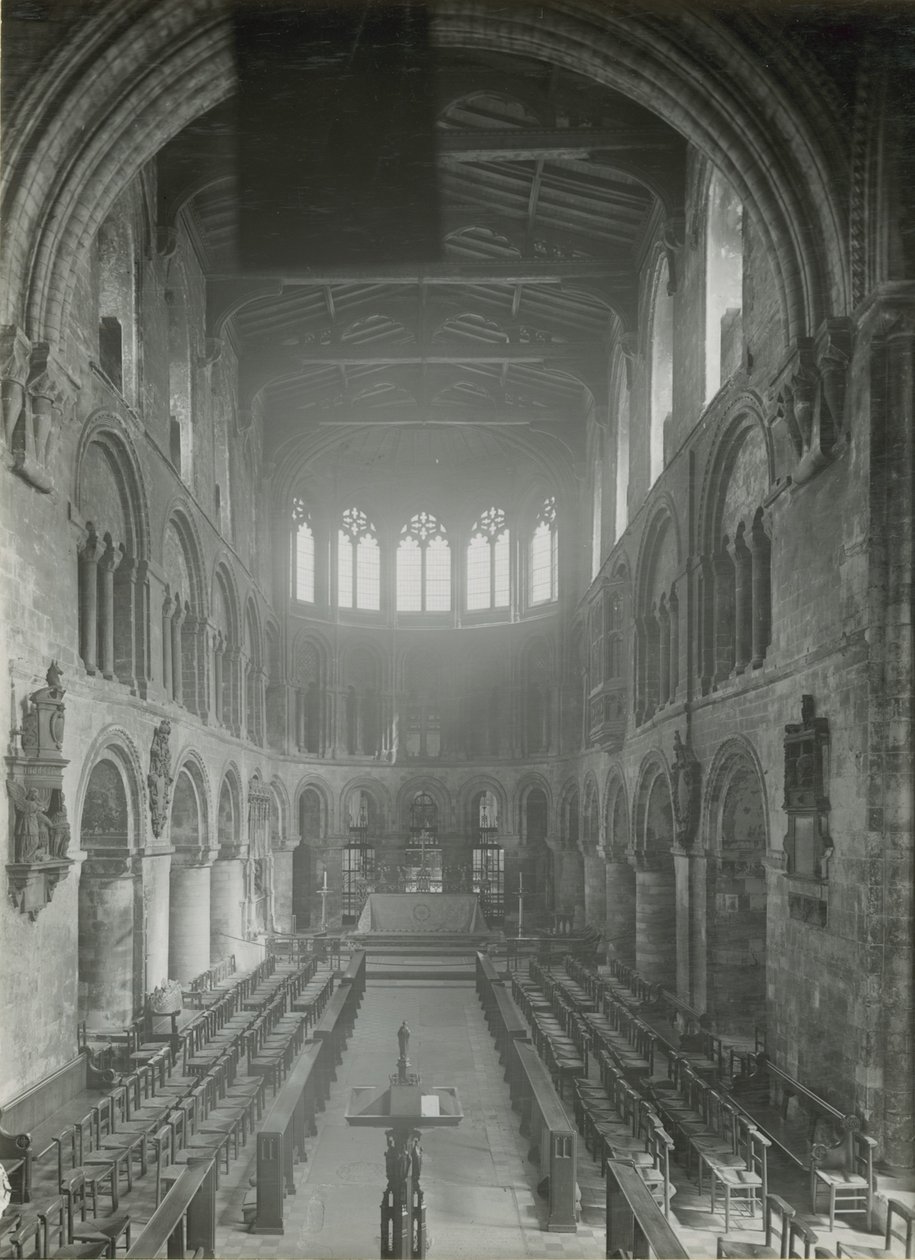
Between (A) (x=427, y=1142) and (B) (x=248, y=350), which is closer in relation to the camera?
(A) (x=427, y=1142)

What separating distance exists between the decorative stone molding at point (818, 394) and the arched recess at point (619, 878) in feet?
44.4

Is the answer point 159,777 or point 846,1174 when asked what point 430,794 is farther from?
point 846,1174

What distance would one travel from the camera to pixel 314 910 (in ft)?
120

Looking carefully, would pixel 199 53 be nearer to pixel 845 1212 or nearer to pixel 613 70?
pixel 613 70

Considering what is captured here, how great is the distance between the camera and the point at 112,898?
57.3 ft

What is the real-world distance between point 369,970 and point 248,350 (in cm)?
1466

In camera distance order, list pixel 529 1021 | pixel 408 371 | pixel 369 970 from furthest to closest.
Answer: pixel 408 371 → pixel 369 970 → pixel 529 1021

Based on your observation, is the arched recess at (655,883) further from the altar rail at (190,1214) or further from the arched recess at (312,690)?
the arched recess at (312,690)

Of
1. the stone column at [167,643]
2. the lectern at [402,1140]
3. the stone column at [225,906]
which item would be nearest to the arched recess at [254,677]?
the stone column at [225,906]

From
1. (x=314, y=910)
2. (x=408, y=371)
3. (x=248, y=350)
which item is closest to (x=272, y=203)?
(x=248, y=350)

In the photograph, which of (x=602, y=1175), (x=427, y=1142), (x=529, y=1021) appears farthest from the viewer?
(x=529, y=1021)

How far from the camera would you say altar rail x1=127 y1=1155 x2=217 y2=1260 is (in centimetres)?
946

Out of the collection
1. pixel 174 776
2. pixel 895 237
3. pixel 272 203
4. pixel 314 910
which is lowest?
pixel 314 910

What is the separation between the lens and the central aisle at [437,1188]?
1127 centimetres
